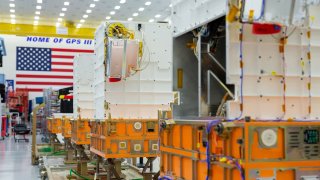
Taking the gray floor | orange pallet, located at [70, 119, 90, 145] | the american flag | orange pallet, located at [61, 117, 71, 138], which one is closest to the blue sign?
the american flag

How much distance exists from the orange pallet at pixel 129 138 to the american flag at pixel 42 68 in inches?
905

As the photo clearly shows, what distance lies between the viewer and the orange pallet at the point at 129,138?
303 inches

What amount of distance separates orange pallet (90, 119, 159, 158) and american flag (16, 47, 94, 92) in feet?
75.4

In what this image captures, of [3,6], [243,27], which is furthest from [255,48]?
[3,6]

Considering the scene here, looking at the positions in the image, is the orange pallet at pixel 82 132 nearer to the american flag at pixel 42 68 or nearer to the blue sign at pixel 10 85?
the american flag at pixel 42 68

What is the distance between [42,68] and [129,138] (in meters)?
23.7

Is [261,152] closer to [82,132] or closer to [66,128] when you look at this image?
[82,132]

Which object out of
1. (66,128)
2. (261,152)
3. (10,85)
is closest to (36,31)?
(10,85)

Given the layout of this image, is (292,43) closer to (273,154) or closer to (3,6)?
(273,154)

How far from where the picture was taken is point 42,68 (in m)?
30.2

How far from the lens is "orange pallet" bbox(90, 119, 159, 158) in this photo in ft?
25.3

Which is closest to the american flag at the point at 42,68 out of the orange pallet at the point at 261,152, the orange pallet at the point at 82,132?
the orange pallet at the point at 82,132

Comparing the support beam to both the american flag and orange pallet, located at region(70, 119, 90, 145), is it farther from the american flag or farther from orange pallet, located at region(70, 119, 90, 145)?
orange pallet, located at region(70, 119, 90, 145)

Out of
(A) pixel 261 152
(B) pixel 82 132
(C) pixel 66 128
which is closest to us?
(A) pixel 261 152
